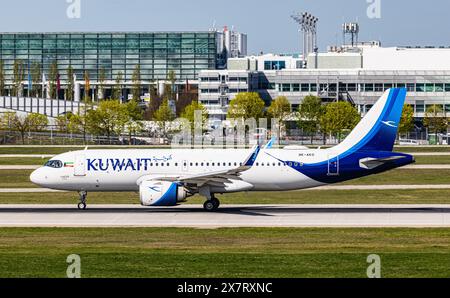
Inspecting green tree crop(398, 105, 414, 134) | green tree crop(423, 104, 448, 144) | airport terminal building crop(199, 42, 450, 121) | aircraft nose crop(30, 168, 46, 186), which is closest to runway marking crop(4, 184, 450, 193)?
aircraft nose crop(30, 168, 46, 186)

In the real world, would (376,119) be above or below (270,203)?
above

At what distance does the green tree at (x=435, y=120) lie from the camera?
532ft

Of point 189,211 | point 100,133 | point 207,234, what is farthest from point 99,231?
point 100,133

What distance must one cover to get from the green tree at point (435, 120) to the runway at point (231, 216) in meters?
104

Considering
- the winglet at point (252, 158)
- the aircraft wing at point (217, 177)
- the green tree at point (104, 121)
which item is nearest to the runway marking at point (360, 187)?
the aircraft wing at point (217, 177)

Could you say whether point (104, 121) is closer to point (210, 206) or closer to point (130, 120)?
point (130, 120)

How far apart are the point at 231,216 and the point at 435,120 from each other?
113498mm

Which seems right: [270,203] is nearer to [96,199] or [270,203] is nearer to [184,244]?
[96,199]

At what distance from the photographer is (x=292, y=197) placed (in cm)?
6769

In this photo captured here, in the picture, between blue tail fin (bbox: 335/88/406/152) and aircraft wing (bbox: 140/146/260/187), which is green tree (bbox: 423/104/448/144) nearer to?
blue tail fin (bbox: 335/88/406/152)

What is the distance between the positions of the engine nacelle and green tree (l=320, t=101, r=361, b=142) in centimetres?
9315

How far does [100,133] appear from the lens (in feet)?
503

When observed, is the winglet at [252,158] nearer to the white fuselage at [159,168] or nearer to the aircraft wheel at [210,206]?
the white fuselage at [159,168]
